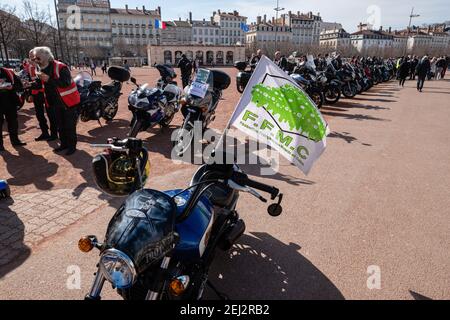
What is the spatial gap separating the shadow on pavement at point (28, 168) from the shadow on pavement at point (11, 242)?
2.91ft

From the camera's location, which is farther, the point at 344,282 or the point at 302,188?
the point at 302,188

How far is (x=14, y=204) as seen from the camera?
4.35 m

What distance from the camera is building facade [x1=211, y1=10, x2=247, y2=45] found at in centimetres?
11850

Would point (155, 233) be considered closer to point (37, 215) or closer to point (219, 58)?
point (37, 215)

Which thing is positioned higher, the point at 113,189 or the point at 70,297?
the point at 113,189

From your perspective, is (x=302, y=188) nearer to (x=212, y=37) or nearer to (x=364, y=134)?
(x=364, y=134)

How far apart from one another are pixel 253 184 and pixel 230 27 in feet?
420

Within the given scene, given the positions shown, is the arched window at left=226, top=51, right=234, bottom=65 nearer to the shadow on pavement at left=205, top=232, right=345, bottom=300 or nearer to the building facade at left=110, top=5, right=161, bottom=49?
the building facade at left=110, top=5, right=161, bottom=49

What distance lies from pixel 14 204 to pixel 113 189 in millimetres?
2379

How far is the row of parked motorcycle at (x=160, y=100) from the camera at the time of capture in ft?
20.9

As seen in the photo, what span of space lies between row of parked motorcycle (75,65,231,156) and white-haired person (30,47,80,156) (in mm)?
852

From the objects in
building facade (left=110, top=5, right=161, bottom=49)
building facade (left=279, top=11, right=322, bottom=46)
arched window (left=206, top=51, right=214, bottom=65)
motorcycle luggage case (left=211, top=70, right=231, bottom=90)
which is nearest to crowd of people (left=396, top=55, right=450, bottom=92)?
motorcycle luggage case (left=211, top=70, right=231, bottom=90)
